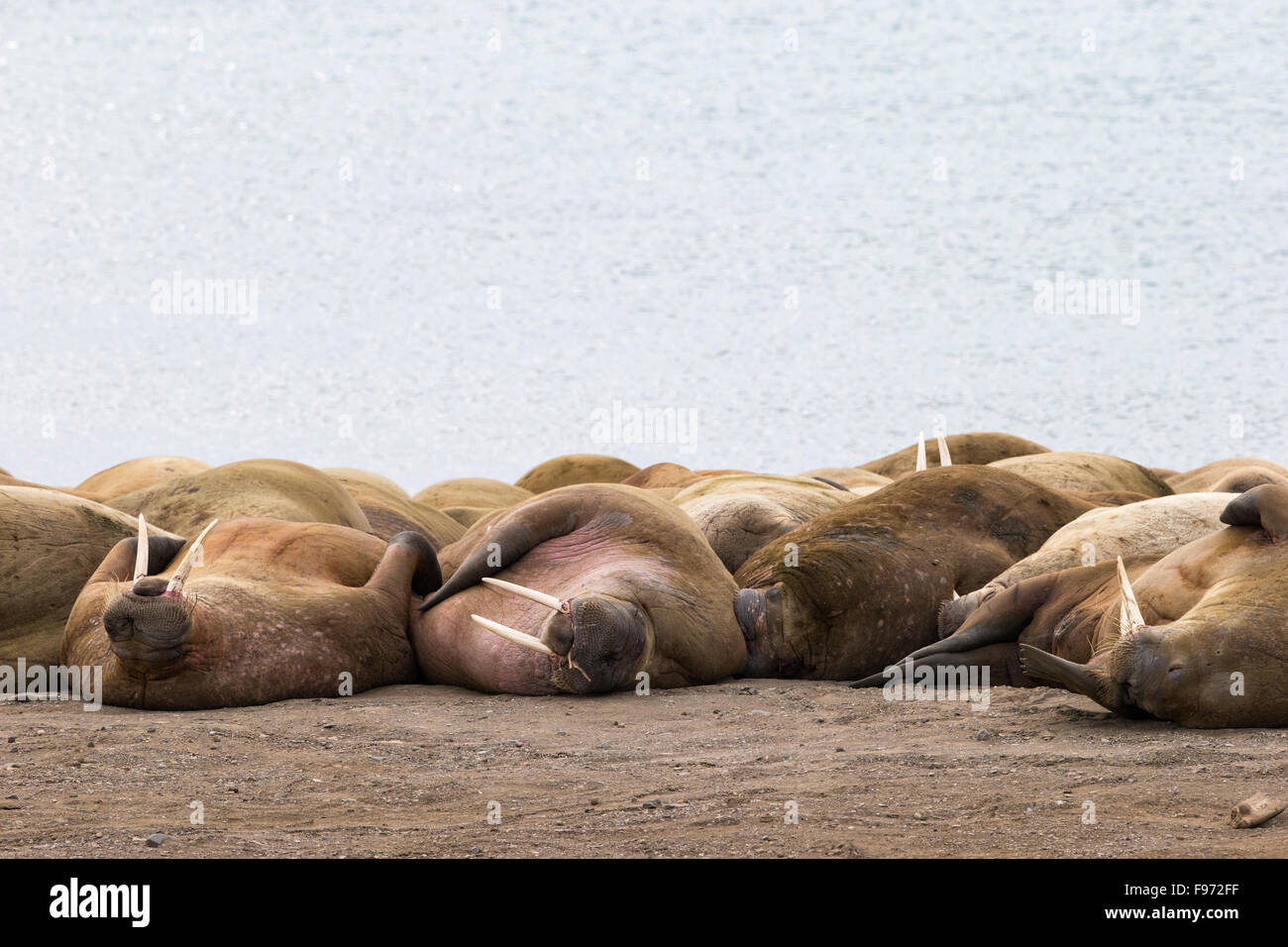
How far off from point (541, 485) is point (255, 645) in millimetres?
8737

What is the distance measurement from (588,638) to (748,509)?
9.36ft

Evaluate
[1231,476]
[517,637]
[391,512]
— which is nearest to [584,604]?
[517,637]

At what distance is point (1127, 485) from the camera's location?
38.3 feet

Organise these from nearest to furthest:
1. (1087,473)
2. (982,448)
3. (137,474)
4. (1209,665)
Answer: (1209,665) < (1087,473) < (137,474) < (982,448)

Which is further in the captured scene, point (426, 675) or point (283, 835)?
point (426, 675)

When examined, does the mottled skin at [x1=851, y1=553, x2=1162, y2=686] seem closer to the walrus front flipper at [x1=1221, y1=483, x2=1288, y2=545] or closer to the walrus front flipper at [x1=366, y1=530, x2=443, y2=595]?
the walrus front flipper at [x1=1221, y1=483, x2=1288, y2=545]

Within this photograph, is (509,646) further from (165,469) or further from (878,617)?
(165,469)

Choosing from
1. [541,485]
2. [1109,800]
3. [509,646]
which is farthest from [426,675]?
[541,485]

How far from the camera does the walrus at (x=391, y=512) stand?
10.7 meters

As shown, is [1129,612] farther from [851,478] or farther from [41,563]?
[851,478]

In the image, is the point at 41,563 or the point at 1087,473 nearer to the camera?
the point at 41,563

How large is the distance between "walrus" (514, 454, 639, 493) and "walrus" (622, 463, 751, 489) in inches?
23.3

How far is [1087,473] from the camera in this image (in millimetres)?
11422

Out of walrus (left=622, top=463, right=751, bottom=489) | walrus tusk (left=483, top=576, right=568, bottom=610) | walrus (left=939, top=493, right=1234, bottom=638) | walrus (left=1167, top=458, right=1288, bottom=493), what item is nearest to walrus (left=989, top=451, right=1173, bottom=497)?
walrus (left=1167, top=458, right=1288, bottom=493)
